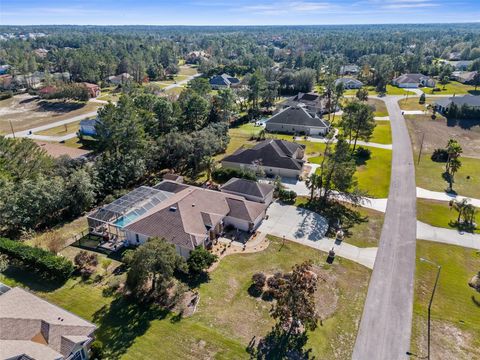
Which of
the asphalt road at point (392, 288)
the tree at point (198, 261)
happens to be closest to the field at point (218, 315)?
the asphalt road at point (392, 288)

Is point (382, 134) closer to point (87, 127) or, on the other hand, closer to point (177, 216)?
point (177, 216)

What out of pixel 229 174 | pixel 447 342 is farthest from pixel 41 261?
pixel 447 342

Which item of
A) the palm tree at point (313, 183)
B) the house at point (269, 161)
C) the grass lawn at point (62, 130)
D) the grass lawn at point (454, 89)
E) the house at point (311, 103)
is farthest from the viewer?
the grass lawn at point (454, 89)

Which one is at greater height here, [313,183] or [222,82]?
[222,82]

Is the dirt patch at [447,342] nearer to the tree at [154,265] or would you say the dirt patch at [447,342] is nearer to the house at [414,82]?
the tree at [154,265]

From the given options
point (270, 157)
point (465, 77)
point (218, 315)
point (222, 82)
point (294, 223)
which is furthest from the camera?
point (222, 82)

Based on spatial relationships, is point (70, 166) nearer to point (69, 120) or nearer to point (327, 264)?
point (327, 264)

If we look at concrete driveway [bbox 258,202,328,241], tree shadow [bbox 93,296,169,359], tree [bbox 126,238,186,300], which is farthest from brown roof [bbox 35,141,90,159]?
tree shadow [bbox 93,296,169,359]

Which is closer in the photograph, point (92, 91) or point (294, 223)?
point (294, 223)
